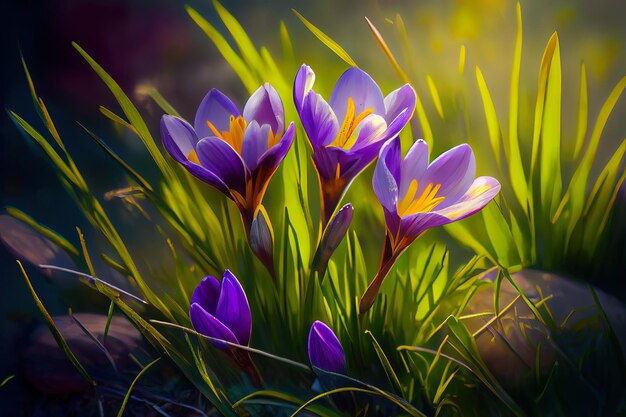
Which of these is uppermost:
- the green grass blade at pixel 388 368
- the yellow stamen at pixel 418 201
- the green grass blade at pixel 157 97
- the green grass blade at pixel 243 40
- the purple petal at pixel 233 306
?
the green grass blade at pixel 243 40

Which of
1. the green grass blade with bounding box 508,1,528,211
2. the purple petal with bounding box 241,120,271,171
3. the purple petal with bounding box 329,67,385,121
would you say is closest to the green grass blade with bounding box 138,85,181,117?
the purple petal with bounding box 241,120,271,171

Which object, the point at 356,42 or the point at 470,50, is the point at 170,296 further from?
the point at 470,50

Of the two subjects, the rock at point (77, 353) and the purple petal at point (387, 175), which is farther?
the rock at point (77, 353)

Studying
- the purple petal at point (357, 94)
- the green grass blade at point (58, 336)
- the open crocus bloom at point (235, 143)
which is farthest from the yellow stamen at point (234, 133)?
the green grass blade at point (58, 336)

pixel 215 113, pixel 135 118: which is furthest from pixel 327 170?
pixel 135 118

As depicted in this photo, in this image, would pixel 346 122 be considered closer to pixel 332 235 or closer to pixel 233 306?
pixel 332 235

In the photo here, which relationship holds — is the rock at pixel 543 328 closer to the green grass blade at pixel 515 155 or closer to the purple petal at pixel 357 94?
the green grass blade at pixel 515 155

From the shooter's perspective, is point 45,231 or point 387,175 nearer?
point 387,175
